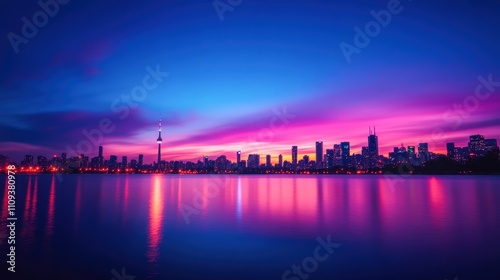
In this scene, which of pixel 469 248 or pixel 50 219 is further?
pixel 50 219

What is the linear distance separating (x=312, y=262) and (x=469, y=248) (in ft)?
32.5

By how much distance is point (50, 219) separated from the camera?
28984 mm

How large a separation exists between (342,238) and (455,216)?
16933 mm

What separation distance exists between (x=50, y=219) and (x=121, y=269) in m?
18.1

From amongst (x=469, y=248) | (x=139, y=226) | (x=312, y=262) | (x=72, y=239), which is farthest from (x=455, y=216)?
(x=72, y=239)

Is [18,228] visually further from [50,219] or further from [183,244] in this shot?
[183,244]

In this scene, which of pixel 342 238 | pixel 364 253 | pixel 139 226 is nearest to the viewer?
pixel 364 253

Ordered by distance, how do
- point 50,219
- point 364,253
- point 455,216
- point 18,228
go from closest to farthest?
point 364,253, point 18,228, point 50,219, point 455,216

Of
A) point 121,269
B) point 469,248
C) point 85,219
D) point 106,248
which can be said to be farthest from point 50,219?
point 469,248

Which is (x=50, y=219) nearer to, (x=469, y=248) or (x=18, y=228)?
(x=18, y=228)

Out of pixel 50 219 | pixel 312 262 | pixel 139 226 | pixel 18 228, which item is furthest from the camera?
pixel 50 219

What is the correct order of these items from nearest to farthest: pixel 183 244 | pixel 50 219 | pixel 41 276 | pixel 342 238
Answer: pixel 41 276, pixel 183 244, pixel 342 238, pixel 50 219

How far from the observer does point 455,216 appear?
105ft

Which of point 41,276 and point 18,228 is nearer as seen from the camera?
point 41,276
